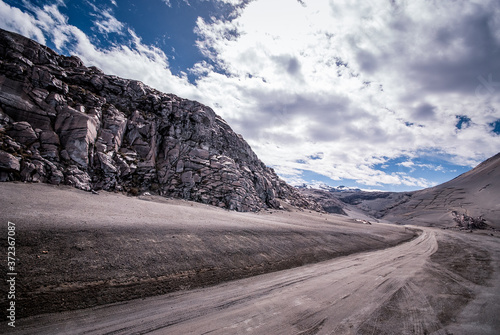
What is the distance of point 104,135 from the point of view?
2219 centimetres

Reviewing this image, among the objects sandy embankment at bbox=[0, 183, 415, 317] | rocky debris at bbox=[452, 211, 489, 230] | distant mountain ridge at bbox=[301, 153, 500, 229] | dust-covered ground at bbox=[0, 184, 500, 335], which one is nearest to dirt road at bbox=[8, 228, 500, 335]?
dust-covered ground at bbox=[0, 184, 500, 335]

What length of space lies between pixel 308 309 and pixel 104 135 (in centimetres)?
2690

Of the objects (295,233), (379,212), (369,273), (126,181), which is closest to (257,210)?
(295,233)

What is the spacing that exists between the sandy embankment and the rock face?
475 centimetres

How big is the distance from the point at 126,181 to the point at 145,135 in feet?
28.3

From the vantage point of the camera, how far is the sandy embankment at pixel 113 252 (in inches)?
221

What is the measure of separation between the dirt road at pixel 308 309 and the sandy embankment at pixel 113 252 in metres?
0.70

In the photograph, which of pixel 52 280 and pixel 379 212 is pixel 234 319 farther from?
pixel 379 212

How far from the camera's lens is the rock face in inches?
641

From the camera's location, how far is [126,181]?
72.1ft

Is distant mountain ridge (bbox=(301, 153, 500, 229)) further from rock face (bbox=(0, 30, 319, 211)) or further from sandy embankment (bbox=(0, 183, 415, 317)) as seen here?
sandy embankment (bbox=(0, 183, 415, 317))

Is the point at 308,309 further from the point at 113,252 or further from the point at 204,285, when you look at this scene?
the point at 113,252

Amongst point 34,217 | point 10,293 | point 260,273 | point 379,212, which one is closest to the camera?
point 10,293

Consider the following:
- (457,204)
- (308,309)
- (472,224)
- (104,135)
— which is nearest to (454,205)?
(457,204)
